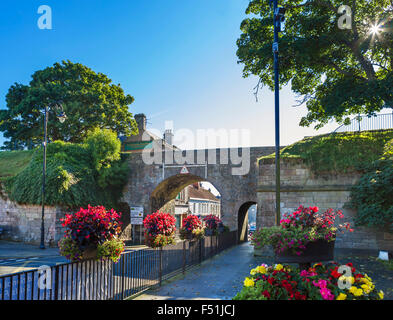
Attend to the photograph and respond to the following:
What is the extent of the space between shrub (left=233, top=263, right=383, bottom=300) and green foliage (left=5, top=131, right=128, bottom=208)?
706 inches

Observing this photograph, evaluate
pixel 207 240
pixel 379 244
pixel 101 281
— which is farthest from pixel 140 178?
pixel 101 281

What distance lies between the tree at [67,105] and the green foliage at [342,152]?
64.6 ft

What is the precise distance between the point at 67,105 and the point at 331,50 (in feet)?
73.8

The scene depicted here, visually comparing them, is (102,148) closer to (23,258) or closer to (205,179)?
(205,179)

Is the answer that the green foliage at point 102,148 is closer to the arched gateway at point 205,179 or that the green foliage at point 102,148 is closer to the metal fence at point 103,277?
the arched gateway at point 205,179

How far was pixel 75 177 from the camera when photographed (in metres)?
20.9

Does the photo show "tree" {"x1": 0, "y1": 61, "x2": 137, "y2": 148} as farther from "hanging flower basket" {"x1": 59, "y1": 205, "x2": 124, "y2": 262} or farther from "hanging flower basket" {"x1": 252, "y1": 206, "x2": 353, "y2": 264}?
"hanging flower basket" {"x1": 252, "y1": 206, "x2": 353, "y2": 264}

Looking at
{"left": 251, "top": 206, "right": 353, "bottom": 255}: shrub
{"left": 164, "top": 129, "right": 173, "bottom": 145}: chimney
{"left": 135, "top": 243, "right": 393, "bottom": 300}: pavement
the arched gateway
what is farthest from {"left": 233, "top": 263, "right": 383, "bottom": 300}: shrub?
{"left": 164, "top": 129, "right": 173, "bottom": 145}: chimney

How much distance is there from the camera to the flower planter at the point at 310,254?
4730mm

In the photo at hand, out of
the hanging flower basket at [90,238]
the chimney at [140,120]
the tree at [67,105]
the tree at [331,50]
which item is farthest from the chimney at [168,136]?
the hanging flower basket at [90,238]

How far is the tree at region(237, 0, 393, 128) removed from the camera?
484 inches

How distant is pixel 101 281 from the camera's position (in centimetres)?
610

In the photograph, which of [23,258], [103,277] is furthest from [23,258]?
[103,277]
